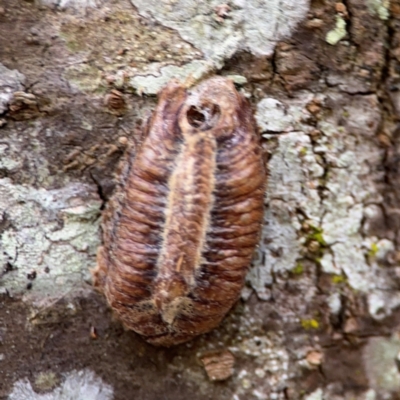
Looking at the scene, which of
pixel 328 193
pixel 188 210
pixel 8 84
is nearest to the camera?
pixel 188 210

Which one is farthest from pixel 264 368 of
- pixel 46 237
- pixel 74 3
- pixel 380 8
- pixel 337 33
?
pixel 74 3

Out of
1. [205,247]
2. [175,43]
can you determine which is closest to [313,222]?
[205,247]

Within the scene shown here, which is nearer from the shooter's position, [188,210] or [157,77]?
[188,210]

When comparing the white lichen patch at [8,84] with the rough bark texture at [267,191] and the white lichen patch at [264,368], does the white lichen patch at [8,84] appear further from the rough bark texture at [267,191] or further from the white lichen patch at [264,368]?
the white lichen patch at [264,368]

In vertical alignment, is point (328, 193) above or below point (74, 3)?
below

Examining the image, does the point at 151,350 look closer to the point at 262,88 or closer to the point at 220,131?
the point at 220,131

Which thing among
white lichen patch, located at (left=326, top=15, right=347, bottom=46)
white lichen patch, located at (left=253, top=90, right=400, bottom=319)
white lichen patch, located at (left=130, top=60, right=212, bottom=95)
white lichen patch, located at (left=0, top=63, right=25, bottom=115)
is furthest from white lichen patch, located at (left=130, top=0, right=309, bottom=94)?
white lichen patch, located at (left=0, top=63, right=25, bottom=115)

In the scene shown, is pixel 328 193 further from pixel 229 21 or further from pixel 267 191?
pixel 229 21
